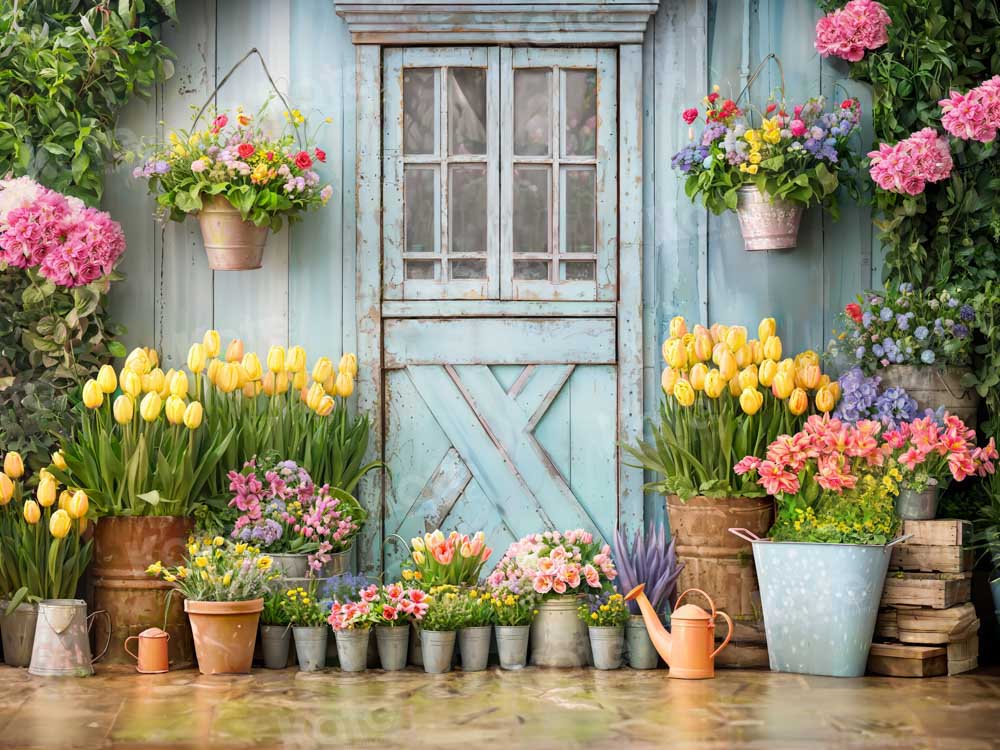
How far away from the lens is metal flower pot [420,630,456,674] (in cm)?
467

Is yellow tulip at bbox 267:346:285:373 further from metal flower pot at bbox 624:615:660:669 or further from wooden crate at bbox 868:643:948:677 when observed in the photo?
wooden crate at bbox 868:643:948:677

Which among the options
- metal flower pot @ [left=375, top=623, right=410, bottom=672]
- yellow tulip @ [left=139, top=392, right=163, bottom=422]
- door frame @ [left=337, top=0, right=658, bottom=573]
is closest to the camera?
metal flower pot @ [left=375, top=623, right=410, bottom=672]

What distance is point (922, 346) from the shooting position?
16.2 ft

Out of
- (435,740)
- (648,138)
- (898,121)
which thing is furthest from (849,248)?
(435,740)

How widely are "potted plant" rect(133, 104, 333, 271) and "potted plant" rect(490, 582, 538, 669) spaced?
5.42 ft

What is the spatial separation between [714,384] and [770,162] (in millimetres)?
878

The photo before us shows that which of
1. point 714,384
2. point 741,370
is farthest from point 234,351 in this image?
point 741,370

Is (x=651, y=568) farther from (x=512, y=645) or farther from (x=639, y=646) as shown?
(x=512, y=645)

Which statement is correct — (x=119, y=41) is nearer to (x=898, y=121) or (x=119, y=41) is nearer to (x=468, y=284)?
(x=468, y=284)

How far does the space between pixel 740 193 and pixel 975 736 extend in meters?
2.30

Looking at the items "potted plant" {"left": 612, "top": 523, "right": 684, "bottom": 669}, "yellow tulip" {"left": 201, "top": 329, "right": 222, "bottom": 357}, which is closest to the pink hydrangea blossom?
"potted plant" {"left": 612, "top": 523, "right": 684, "bottom": 669}

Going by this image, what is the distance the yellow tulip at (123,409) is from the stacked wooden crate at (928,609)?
2.76 metres

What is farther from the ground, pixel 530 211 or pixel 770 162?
pixel 770 162

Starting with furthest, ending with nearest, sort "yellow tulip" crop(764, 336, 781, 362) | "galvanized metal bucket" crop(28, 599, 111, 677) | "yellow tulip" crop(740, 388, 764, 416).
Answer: "yellow tulip" crop(764, 336, 781, 362), "yellow tulip" crop(740, 388, 764, 416), "galvanized metal bucket" crop(28, 599, 111, 677)
